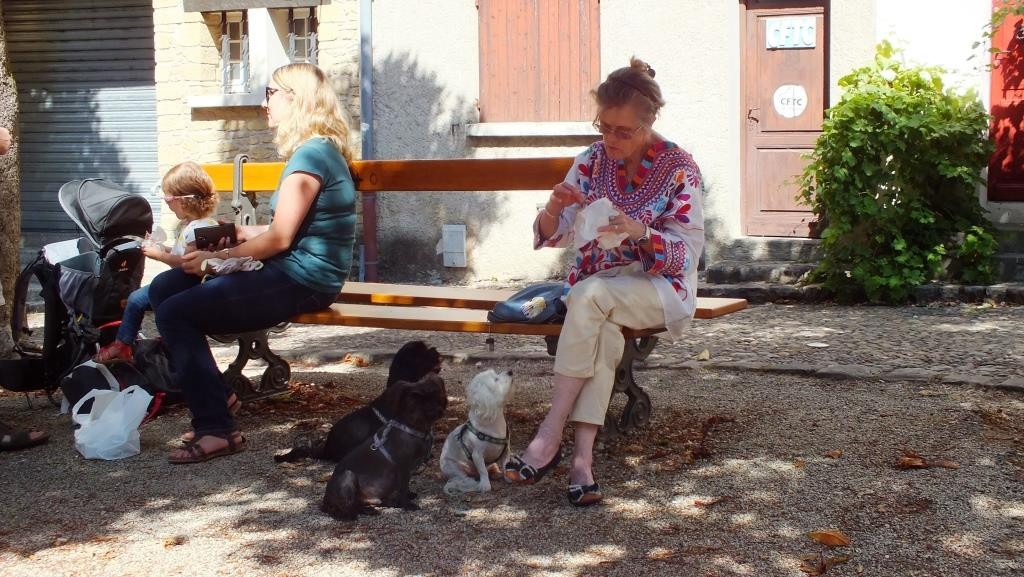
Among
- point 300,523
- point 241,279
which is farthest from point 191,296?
point 300,523

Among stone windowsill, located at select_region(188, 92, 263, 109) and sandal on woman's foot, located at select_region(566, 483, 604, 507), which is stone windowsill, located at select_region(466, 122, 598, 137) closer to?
stone windowsill, located at select_region(188, 92, 263, 109)

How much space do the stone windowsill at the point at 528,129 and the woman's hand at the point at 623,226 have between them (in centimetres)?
663

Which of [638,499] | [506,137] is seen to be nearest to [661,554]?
[638,499]

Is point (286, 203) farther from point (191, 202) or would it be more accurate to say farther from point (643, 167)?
point (643, 167)

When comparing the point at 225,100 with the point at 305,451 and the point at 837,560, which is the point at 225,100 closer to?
the point at 305,451

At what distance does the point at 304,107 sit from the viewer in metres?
5.10

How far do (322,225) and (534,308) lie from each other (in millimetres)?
975

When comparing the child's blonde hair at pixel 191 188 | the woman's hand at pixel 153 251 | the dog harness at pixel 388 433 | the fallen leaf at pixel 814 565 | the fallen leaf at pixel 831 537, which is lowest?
the fallen leaf at pixel 814 565

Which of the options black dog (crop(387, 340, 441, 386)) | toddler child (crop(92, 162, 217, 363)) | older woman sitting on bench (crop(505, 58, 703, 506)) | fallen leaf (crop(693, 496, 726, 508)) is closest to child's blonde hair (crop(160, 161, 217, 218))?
toddler child (crop(92, 162, 217, 363))

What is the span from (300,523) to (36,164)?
12222 mm

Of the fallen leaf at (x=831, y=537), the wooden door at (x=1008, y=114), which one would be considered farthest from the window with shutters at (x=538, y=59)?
the fallen leaf at (x=831, y=537)

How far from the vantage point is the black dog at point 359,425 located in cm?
463

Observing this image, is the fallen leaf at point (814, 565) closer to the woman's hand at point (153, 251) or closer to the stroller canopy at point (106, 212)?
the woman's hand at point (153, 251)

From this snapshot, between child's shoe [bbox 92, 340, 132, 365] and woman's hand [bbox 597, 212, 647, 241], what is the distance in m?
2.32
